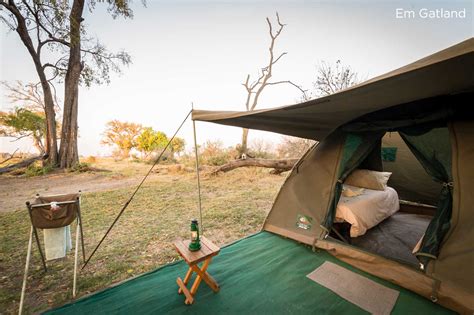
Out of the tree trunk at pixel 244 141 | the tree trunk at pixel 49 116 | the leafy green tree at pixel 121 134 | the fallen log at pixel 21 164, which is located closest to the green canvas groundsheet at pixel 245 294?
the tree trunk at pixel 244 141

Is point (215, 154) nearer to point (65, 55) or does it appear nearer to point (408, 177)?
point (408, 177)

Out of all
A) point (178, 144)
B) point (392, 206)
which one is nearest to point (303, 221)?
point (392, 206)

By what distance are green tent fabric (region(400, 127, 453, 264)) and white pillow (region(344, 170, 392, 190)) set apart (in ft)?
3.04

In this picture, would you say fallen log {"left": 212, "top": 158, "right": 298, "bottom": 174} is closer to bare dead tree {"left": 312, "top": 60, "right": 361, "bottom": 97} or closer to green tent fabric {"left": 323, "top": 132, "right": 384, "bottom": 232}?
green tent fabric {"left": 323, "top": 132, "right": 384, "bottom": 232}

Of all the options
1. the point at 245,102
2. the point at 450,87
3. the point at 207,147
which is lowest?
the point at 207,147

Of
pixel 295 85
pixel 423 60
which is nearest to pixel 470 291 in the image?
pixel 423 60

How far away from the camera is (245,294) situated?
1.68 m

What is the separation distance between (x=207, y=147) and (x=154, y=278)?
8355mm

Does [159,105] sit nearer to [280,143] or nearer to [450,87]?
[280,143]

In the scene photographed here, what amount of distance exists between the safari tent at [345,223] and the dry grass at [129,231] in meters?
0.34

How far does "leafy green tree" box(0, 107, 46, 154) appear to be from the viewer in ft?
29.7

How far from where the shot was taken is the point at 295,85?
9438 millimetres

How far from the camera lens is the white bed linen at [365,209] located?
2.47 metres

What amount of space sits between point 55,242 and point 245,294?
6.69 feet
